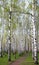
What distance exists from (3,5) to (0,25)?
845 centimetres

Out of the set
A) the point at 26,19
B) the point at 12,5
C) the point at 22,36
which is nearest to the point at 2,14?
the point at 12,5

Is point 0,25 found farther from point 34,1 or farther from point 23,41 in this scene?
point 23,41

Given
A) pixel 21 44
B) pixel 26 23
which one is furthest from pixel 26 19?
pixel 21 44

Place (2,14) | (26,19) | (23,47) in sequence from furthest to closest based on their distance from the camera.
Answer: (23,47) < (26,19) < (2,14)

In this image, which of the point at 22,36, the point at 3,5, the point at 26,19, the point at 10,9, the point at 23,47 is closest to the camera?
the point at 10,9

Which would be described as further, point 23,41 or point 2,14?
point 23,41

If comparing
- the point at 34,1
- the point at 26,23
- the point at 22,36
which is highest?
the point at 34,1

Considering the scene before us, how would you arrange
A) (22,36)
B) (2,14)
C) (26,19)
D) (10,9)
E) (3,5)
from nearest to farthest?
(10,9) < (3,5) < (2,14) < (26,19) < (22,36)

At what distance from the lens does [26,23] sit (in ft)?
146

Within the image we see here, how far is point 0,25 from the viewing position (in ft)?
111

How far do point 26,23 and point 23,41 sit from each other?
1566 cm

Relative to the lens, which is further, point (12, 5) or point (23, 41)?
point (23, 41)

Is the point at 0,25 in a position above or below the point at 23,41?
above

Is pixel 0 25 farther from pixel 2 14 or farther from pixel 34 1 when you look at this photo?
pixel 34 1
